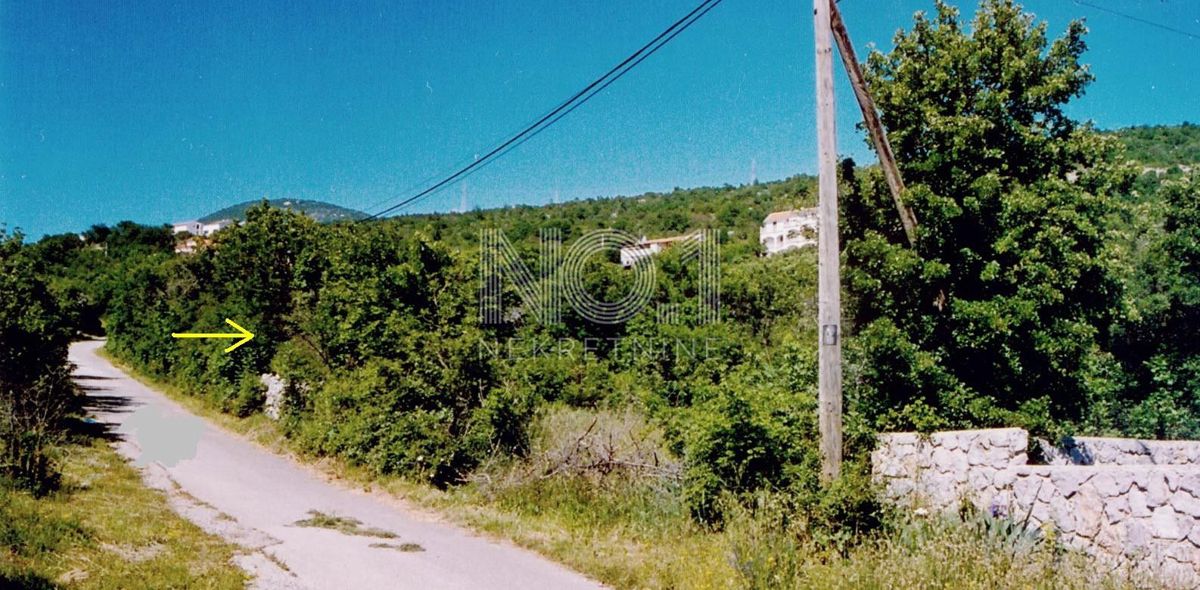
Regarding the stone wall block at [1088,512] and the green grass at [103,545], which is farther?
the stone wall block at [1088,512]

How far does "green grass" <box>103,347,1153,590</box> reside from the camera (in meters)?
5.88

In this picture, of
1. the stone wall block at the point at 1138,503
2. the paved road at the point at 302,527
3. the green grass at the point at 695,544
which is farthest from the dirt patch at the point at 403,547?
the stone wall block at the point at 1138,503

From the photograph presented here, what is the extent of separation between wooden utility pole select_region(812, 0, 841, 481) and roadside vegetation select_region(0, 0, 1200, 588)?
469 millimetres

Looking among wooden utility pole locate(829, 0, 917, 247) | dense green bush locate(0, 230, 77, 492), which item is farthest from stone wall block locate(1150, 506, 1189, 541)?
dense green bush locate(0, 230, 77, 492)

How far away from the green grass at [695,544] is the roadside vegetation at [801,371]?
0.04 metres

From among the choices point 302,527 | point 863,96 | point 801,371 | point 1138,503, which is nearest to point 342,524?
point 302,527

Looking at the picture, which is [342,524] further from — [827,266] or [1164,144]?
[1164,144]

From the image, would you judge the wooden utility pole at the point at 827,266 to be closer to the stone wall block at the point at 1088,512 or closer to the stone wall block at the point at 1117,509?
the stone wall block at the point at 1088,512

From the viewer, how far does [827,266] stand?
734 centimetres

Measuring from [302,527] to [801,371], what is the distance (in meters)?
7.70

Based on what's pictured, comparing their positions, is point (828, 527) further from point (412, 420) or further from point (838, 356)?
point (412, 420)

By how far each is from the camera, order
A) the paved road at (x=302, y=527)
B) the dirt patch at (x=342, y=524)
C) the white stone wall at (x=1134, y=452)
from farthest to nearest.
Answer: the white stone wall at (x=1134, y=452)
the dirt patch at (x=342, y=524)
the paved road at (x=302, y=527)

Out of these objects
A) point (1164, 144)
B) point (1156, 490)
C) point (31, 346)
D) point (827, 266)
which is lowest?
point (1156, 490)

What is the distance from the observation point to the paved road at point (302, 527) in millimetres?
6996
